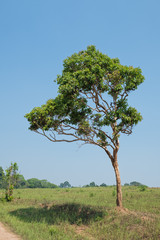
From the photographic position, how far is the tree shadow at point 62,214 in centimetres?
1703

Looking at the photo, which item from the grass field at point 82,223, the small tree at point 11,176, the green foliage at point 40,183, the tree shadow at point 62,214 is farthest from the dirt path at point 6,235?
the green foliage at point 40,183

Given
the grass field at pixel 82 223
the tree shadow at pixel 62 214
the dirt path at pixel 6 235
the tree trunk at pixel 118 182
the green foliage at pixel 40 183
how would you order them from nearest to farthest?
the dirt path at pixel 6 235 → the grass field at pixel 82 223 → the tree shadow at pixel 62 214 → the tree trunk at pixel 118 182 → the green foliage at pixel 40 183

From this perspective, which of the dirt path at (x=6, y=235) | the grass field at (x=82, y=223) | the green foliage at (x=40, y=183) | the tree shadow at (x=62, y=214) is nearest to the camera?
the dirt path at (x=6, y=235)

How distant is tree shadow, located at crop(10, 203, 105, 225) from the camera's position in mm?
17031

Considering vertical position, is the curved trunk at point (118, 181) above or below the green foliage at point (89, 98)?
below

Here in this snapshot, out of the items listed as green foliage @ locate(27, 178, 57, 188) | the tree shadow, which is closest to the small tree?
the tree shadow

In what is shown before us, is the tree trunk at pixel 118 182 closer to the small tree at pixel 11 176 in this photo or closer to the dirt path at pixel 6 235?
the dirt path at pixel 6 235

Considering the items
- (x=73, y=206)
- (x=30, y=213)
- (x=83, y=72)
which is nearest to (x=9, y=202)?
(x=30, y=213)

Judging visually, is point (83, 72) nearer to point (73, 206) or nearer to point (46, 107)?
point (46, 107)

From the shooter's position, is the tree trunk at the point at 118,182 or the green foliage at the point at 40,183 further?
the green foliage at the point at 40,183

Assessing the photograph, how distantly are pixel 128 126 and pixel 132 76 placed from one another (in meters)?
3.55

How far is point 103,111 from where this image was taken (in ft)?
60.3

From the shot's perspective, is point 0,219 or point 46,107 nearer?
point 0,219

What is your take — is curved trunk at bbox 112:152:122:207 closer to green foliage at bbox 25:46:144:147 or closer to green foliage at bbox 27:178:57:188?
green foliage at bbox 25:46:144:147
